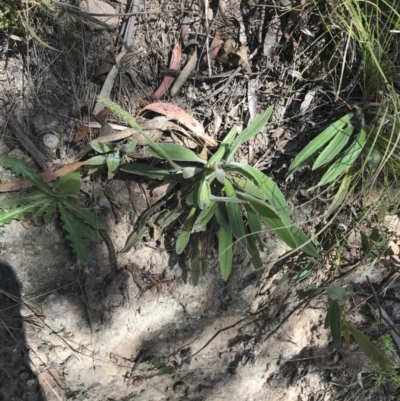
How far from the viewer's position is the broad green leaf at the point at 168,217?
2.19 meters

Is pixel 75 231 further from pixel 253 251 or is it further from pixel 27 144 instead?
pixel 253 251

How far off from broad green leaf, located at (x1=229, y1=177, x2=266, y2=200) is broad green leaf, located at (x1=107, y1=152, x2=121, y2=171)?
59 centimetres

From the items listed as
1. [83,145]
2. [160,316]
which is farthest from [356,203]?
[83,145]

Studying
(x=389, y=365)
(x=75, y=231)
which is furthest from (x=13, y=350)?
(x=389, y=365)

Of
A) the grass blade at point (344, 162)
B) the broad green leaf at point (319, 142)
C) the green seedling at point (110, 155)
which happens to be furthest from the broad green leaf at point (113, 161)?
the grass blade at point (344, 162)

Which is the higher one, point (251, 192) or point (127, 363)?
point (251, 192)

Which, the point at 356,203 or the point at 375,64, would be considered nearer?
the point at 375,64

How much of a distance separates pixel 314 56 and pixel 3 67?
157 cm

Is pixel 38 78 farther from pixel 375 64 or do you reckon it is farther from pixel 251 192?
pixel 375 64

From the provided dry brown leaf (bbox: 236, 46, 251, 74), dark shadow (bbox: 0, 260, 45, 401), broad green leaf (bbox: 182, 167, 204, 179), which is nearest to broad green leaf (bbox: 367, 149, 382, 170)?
dry brown leaf (bbox: 236, 46, 251, 74)

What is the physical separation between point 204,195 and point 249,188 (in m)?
0.26

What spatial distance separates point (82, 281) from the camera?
2309mm

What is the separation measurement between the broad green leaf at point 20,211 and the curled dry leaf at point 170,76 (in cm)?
79

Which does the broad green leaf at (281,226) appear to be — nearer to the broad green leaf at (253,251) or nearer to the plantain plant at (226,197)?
the plantain plant at (226,197)
